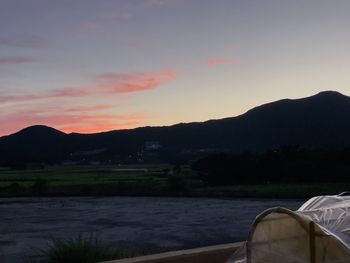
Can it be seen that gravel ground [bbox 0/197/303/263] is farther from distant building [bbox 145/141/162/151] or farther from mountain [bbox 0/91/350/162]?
distant building [bbox 145/141/162/151]

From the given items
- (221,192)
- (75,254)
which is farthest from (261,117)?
(75,254)

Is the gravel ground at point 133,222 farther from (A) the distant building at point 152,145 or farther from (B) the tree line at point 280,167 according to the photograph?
(A) the distant building at point 152,145

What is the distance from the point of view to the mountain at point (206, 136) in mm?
77062

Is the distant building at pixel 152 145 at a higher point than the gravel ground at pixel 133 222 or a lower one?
higher

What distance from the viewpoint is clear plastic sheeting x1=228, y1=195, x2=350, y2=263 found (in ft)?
17.9

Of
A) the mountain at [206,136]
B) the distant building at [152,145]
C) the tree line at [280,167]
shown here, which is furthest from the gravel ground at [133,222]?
the distant building at [152,145]

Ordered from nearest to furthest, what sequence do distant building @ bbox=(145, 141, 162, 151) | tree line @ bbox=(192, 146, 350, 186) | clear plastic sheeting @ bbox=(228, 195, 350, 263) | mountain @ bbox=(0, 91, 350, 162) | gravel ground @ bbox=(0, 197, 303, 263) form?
clear plastic sheeting @ bbox=(228, 195, 350, 263)
gravel ground @ bbox=(0, 197, 303, 263)
tree line @ bbox=(192, 146, 350, 186)
mountain @ bbox=(0, 91, 350, 162)
distant building @ bbox=(145, 141, 162, 151)

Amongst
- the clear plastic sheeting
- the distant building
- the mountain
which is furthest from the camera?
the distant building

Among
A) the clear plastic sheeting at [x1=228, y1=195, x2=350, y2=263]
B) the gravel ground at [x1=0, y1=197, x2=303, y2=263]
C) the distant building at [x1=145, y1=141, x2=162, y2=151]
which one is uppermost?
the distant building at [x1=145, y1=141, x2=162, y2=151]

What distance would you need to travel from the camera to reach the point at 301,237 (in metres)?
5.71

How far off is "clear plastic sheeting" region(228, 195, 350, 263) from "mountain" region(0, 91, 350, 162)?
6695 centimetres

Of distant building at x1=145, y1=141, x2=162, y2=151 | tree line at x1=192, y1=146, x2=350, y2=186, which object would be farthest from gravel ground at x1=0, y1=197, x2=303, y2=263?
distant building at x1=145, y1=141, x2=162, y2=151

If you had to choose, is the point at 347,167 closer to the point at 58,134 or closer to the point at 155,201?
the point at 155,201

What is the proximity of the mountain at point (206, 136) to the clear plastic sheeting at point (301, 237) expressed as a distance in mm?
66953
